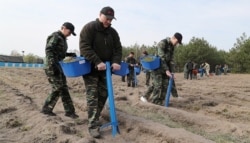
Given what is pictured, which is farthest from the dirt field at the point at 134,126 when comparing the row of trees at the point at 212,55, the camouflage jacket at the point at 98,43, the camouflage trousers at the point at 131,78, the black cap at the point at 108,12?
the row of trees at the point at 212,55

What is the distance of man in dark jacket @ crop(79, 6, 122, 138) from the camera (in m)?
5.38

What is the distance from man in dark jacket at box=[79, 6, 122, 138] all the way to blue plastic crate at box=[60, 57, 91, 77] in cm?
9

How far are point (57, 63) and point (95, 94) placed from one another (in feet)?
5.02

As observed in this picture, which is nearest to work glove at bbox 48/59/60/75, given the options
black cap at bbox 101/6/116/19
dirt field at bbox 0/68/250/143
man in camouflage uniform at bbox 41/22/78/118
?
man in camouflage uniform at bbox 41/22/78/118

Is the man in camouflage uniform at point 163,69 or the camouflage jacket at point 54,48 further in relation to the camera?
the man in camouflage uniform at point 163,69

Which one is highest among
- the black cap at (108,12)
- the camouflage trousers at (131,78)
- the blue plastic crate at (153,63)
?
the black cap at (108,12)

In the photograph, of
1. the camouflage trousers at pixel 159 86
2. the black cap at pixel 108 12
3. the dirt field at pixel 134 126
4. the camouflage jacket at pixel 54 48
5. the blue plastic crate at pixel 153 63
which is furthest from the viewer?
the camouflage trousers at pixel 159 86

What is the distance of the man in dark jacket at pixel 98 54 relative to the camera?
17.7 feet

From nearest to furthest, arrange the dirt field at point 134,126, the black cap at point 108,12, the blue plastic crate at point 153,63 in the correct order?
1. the dirt field at point 134,126
2. the black cap at point 108,12
3. the blue plastic crate at point 153,63

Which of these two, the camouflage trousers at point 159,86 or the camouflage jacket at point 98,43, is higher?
the camouflage jacket at point 98,43

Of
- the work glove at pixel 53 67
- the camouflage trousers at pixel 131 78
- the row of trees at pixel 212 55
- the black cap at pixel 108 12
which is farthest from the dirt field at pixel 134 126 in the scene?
the row of trees at pixel 212 55

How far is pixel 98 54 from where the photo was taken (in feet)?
18.2

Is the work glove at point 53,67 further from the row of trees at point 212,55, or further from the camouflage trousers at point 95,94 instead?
the row of trees at point 212,55

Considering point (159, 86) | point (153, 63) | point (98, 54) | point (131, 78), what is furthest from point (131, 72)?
point (98, 54)
